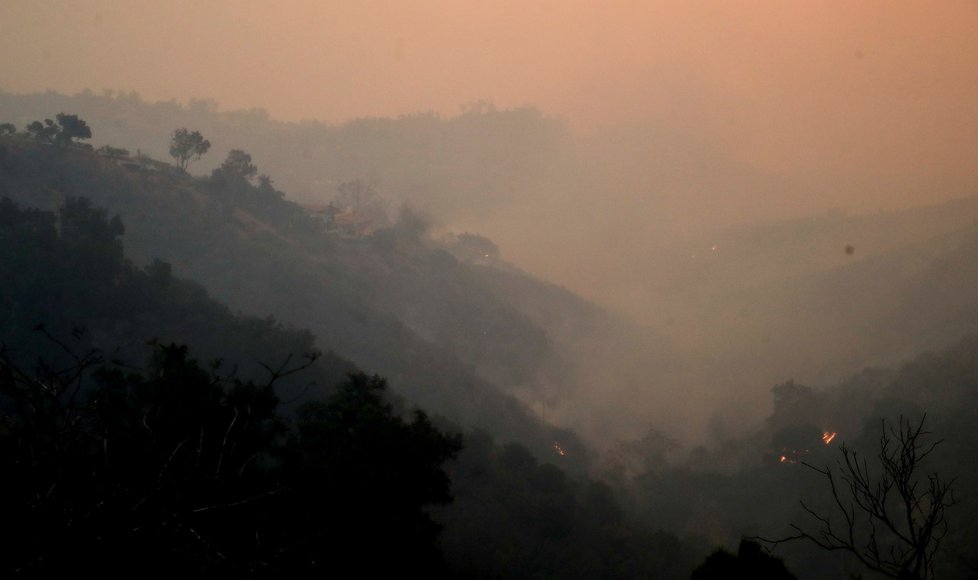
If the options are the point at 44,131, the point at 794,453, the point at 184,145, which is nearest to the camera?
the point at 794,453

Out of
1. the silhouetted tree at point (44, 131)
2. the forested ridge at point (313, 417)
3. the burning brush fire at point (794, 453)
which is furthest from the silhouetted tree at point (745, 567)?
the silhouetted tree at point (44, 131)

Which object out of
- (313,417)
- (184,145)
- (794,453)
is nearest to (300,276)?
(184,145)

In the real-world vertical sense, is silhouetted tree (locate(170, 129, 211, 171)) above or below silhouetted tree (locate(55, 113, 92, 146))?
above

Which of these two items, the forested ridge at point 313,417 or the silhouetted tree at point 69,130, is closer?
the forested ridge at point 313,417

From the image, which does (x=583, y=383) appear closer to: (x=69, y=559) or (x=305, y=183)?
(x=69, y=559)

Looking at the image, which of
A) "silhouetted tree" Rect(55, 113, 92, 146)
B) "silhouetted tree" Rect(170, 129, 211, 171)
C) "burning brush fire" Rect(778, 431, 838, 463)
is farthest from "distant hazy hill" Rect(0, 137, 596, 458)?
"burning brush fire" Rect(778, 431, 838, 463)

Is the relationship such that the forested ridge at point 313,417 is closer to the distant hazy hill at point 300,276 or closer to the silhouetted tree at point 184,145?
the distant hazy hill at point 300,276

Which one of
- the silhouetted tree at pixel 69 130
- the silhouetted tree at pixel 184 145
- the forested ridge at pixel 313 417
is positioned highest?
the silhouetted tree at pixel 184 145

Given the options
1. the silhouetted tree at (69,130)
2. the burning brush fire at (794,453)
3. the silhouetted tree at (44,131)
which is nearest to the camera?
the burning brush fire at (794,453)

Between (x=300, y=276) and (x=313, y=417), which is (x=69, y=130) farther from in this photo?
(x=313, y=417)

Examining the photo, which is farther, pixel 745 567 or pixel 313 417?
pixel 313 417

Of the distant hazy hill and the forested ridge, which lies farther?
the distant hazy hill

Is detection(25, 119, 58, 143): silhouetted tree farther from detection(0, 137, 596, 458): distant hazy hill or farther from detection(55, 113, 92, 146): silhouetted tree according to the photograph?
detection(0, 137, 596, 458): distant hazy hill

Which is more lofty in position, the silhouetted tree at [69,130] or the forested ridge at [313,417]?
the silhouetted tree at [69,130]
